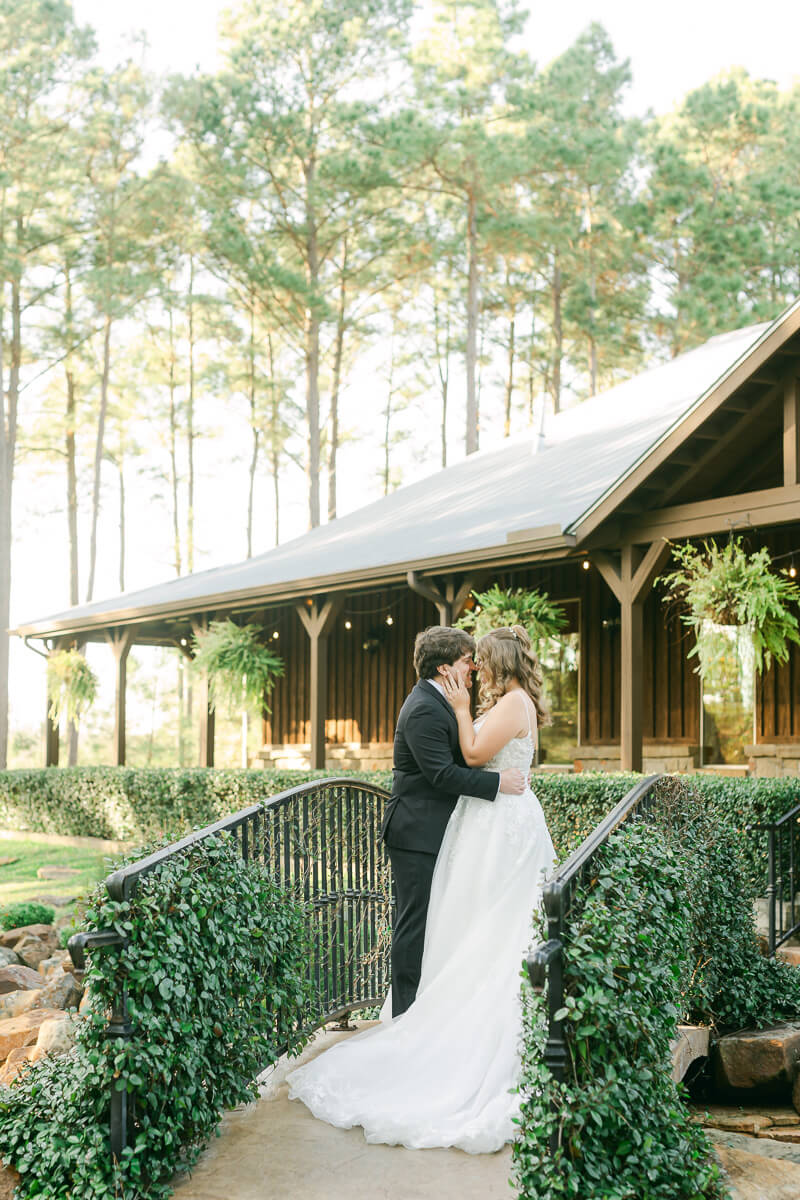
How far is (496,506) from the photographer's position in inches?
531

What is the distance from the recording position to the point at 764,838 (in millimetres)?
8031

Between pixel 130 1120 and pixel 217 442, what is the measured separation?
35096mm

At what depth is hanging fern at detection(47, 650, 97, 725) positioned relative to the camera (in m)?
18.7

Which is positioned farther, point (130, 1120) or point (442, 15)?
point (442, 15)

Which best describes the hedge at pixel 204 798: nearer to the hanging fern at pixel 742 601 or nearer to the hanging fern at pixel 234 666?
the hanging fern at pixel 742 601

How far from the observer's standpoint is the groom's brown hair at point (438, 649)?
5.03 metres

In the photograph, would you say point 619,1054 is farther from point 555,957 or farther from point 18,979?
point 18,979

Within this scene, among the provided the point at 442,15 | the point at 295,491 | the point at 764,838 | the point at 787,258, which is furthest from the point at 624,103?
the point at 764,838

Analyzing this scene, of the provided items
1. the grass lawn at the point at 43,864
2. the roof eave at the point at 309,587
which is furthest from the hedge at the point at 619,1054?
A: the grass lawn at the point at 43,864

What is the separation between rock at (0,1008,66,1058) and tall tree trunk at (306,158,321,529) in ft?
71.1

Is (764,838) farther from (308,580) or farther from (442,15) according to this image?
(442,15)

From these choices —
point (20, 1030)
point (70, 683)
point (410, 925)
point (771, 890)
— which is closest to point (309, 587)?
point (70, 683)

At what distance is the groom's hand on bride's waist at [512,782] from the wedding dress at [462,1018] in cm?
4

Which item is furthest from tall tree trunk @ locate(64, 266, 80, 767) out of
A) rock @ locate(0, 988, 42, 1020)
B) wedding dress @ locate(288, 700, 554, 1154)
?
wedding dress @ locate(288, 700, 554, 1154)
